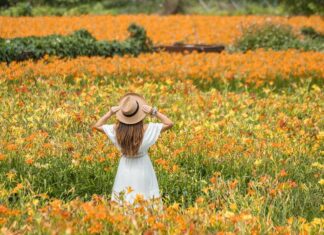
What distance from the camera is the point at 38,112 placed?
7668 mm

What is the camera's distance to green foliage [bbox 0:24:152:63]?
12320 millimetres

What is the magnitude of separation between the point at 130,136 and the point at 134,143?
58mm

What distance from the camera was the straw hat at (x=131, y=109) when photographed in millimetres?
4805

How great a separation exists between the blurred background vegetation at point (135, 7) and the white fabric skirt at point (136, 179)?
74.6ft

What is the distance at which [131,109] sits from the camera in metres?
4.80

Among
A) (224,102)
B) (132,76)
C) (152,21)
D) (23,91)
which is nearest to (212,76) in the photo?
(132,76)

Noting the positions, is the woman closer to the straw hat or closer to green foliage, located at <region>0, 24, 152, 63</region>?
the straw hat

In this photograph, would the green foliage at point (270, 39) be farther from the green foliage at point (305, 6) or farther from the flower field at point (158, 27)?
the green foliage at point (305, 6)

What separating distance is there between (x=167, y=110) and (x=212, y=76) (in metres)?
2.78

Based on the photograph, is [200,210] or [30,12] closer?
[200,210]

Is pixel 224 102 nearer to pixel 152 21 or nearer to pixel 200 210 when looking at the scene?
pixel 200 210

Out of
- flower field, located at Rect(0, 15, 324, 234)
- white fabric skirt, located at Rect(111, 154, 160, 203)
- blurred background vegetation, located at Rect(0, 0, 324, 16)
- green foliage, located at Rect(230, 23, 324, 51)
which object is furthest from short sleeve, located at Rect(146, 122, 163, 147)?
blurred background vegetation, located at Rect(0, 0, 324, 16)

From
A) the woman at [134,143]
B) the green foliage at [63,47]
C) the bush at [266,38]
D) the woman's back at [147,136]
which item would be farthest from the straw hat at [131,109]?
the bush at [266,38]

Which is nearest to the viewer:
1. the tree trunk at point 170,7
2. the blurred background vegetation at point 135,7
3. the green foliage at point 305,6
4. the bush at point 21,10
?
the green foliage at point 305,6
